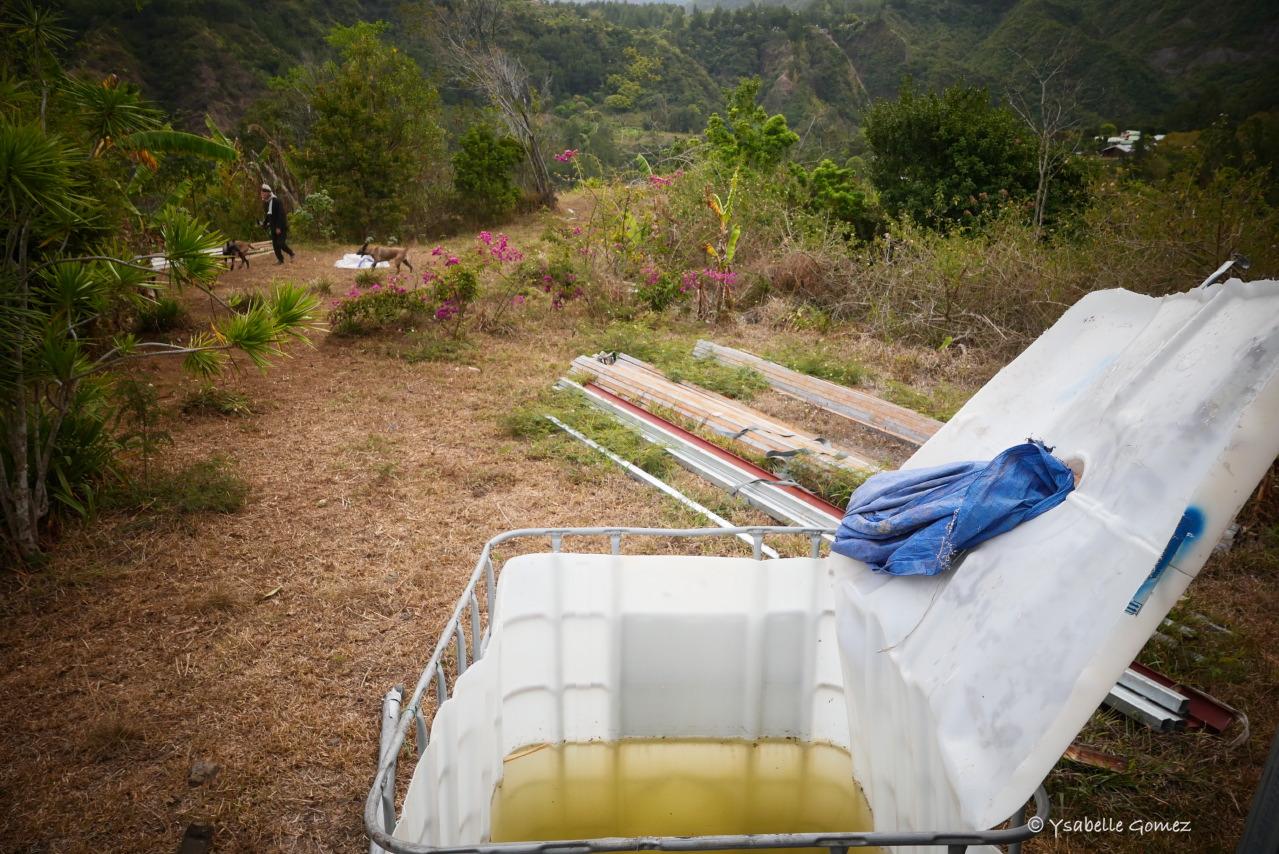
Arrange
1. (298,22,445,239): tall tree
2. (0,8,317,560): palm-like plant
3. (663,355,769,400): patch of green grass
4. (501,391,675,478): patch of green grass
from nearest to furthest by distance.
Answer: (0,8,317,560): palm-like plant < (501,391,675,478): patch of green grass < (663,355,769,400): patch of green grass < (298,22,445,239): tall tree

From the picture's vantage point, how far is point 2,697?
10.4ft

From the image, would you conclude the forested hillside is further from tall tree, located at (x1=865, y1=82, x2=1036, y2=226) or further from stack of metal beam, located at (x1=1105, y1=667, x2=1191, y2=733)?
stack of metal beam, located at (x1=1105, y1=667, x2=1191, y2=733)

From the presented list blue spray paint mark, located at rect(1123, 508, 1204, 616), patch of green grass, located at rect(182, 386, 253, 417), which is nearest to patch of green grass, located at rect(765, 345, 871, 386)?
patch of green grass, located at rect(182, 386, 253, 417)

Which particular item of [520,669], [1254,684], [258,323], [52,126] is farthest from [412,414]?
Answer: [1254,684]

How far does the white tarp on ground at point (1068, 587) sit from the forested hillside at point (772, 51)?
15.2 metres

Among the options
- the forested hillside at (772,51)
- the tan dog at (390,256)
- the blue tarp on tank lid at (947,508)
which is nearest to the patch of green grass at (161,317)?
the tan dog at (390,256)

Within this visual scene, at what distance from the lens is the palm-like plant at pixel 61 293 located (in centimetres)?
359

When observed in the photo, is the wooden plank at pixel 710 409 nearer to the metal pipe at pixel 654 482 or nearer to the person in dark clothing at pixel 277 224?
the metal pipe at pixel 654 482

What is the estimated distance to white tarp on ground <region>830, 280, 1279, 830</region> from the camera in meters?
1.55

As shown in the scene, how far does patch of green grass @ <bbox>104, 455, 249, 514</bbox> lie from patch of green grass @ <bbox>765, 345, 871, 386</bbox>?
4847 mm

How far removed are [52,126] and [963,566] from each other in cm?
551

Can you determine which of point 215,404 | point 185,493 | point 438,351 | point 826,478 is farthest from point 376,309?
point 826,478

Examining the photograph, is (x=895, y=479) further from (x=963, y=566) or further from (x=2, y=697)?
(x=2, y=697)

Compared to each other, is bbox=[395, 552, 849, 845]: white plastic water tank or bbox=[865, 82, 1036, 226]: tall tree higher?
bbox=[865, 82, 1036, 226]: tall tree
